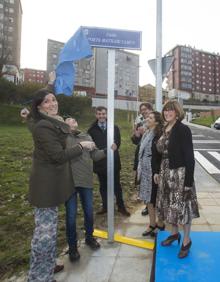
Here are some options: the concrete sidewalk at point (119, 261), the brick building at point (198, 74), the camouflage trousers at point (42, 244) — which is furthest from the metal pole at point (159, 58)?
the brick building at point (198, 74)

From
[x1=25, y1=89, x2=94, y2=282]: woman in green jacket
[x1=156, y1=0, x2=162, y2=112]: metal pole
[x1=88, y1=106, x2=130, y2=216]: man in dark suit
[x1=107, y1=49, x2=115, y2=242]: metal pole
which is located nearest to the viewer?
[x1=25, y1=89, x2=94, y2=282]: woman in green jacket

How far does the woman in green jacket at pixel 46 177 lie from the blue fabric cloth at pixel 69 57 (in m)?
0.97

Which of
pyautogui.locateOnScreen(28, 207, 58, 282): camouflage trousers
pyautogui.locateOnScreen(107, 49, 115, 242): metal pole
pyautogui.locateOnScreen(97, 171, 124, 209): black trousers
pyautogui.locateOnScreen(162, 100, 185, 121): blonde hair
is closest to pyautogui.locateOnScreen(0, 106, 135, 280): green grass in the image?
pyautogui.locateOnScreen(97, 171, 124, 209): black trousers

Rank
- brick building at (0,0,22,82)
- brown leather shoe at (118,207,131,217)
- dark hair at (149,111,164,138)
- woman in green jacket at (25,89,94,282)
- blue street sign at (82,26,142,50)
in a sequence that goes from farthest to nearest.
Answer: brick building at (0,0,22,82), brown leather shoe at (118,207,131,217), dark hair at (149,111,164,138), blue street sign at (82,26,142,50), woman in green jacket at (25,89,94,282)

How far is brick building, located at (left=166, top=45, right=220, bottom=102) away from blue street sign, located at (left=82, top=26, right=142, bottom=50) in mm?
106233

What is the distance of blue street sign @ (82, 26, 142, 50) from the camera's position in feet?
14.5

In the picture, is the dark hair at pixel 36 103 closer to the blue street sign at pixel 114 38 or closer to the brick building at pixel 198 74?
the blue street sign at pixel 114 38

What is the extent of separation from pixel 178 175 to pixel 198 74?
409 feet

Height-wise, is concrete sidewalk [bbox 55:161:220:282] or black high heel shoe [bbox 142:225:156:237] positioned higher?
black high heel shoe [bbox 142:225:156:237]

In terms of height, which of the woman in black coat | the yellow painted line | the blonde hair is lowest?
the yellow painted line

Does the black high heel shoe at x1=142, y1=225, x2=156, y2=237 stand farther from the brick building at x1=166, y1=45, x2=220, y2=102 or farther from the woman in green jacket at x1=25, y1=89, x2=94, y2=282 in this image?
the brick building at x1=166, y1=45, x2=220, y2=102

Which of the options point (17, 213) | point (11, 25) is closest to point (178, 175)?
point (17, 213)

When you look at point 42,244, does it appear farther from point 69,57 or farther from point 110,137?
point 69,57

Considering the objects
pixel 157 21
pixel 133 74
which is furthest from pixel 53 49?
pixel 157 21
